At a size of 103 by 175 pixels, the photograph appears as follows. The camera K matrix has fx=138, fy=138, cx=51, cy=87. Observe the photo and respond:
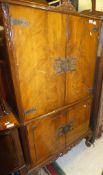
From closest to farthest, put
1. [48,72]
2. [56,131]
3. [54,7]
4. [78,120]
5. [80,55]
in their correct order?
1. [54,7]
2. [48,72]
3. [80,55]
4. [56,131]
5. [78,120]

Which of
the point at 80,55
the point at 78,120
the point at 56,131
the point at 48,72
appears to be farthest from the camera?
the point at 78,120

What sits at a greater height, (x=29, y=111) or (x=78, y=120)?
(x=29, y=111)

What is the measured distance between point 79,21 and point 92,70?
54 centimetres

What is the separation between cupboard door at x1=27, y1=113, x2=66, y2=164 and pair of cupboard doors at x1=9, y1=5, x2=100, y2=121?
4.5 inches

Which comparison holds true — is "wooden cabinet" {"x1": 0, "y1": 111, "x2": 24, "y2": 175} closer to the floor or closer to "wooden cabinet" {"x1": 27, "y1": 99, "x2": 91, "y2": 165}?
"wooden cabinet" {"x1": 27, "y1": 99, "x2": 91, "y2": 165}

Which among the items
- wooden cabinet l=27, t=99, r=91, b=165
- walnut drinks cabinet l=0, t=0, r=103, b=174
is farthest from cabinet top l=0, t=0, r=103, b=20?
wooden cabinet l=27, t=99, r=91, b=165

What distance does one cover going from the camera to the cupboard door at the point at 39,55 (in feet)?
2.93

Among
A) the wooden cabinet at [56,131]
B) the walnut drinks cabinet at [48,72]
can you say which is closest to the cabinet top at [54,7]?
the walnut drinks cabinet at [48,72]

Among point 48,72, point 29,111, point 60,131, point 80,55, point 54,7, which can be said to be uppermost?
point 54,7

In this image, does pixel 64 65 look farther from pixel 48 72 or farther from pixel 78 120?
pixel 78 120

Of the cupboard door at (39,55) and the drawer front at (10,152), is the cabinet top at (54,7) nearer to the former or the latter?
the cupboard door at (39,55)

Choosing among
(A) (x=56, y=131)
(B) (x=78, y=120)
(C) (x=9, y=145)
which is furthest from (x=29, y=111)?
(B) (x=78, y=120)

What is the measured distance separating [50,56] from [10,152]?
87cm

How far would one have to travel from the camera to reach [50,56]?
3.57 feet
